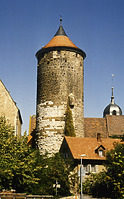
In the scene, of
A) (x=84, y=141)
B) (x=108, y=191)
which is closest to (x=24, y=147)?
(x=108, y=191)

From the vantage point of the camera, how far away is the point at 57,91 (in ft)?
125

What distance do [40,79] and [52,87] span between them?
2347mm

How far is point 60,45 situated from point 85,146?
12727mm

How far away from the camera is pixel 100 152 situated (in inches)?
1287

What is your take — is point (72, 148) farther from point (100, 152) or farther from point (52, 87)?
point (52, 87)

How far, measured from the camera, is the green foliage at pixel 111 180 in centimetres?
2634

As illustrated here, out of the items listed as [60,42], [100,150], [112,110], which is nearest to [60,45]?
[60,42]

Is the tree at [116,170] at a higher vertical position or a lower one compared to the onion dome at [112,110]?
lower

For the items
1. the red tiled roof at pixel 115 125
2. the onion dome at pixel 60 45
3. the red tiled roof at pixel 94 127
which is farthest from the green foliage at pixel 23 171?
the red tiled roof at pixel 115 125

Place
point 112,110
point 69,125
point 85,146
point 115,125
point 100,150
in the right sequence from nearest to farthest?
point 100,150
point 85,146
point 69,125
point 115,125
point 112,110

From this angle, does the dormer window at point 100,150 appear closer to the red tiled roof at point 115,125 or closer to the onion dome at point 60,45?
the onion dome at point 60,45

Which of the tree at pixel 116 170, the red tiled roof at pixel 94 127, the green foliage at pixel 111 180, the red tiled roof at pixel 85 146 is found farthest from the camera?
the red tiled roof at pixel 94 127

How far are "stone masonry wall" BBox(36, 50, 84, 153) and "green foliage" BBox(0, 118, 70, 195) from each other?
27.6ft

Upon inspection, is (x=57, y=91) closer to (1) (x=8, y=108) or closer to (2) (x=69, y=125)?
(2) (x=69, y=125)
